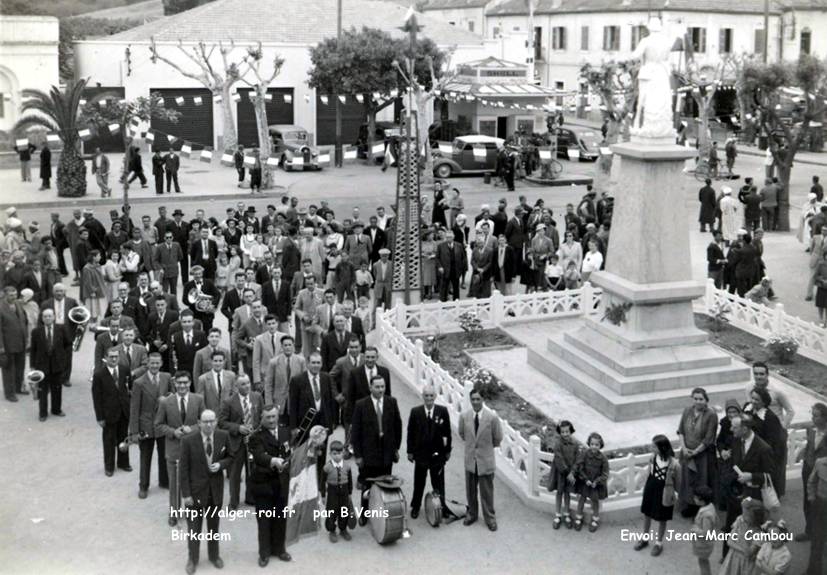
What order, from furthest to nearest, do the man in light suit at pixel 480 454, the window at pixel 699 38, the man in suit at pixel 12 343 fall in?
the window at pixel 699 38 < the man in suit at pixel 12 343 < the man in light suit at pixel 480 454

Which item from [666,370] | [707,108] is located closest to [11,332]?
[666,370]

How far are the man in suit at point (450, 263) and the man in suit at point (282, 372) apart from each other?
6.89 m

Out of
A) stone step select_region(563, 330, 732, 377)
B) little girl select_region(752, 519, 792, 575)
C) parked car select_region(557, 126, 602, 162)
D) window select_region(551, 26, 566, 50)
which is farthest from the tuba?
window select_region(551, 26, 566, 50)

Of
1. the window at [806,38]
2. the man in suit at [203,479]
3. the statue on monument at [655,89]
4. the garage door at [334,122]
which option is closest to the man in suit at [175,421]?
the man in suit at [203,479]

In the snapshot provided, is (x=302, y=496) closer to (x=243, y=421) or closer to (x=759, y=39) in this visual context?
(x=243, y=421)

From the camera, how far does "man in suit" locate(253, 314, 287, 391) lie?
12188 millimetres

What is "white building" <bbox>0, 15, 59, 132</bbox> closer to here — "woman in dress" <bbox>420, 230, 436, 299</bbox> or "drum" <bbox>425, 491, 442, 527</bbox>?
"woman in dress" <bbox>420, 230, 436, 299</bbox>

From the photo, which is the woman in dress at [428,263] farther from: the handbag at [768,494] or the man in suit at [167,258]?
the handbag at [768,494]

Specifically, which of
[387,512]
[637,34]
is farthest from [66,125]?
[637,34]

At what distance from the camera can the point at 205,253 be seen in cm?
1805

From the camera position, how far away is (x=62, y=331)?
518 inches

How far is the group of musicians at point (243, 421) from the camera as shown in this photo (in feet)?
30.2

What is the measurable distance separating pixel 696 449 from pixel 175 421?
5.25m

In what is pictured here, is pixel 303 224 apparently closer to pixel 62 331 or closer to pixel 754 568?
pixel 62 331
